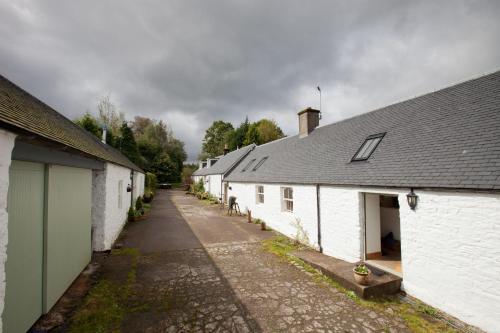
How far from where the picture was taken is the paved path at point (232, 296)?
4695 mm

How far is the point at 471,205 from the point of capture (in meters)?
4.68

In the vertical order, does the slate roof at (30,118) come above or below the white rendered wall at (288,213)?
above


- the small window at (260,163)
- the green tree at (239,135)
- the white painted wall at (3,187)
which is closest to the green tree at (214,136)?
the green tree at (239,135)

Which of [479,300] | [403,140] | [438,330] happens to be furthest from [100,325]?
[403,140]

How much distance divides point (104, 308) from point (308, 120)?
13451 mm

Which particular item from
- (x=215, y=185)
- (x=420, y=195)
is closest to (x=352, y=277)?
(x=420, y=195)

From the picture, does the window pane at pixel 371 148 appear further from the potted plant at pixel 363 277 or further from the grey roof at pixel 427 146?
the potted plant at pixel 363 277

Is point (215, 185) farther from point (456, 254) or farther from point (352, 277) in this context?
point (456, 254)

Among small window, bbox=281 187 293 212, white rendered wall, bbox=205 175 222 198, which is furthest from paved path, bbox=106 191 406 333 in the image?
white rendered wall, bbox=205 175 222 198

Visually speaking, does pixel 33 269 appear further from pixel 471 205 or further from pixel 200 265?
pixel 471 205

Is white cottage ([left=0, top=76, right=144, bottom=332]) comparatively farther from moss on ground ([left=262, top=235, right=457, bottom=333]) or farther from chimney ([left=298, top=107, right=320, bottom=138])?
chimney ([left=298, top=107, right=320, bottom=138])

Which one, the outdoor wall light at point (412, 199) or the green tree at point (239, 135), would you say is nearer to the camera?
the outdoor wall light at point (412, 199)

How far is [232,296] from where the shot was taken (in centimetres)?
575

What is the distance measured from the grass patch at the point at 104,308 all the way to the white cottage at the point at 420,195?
21.0ft
